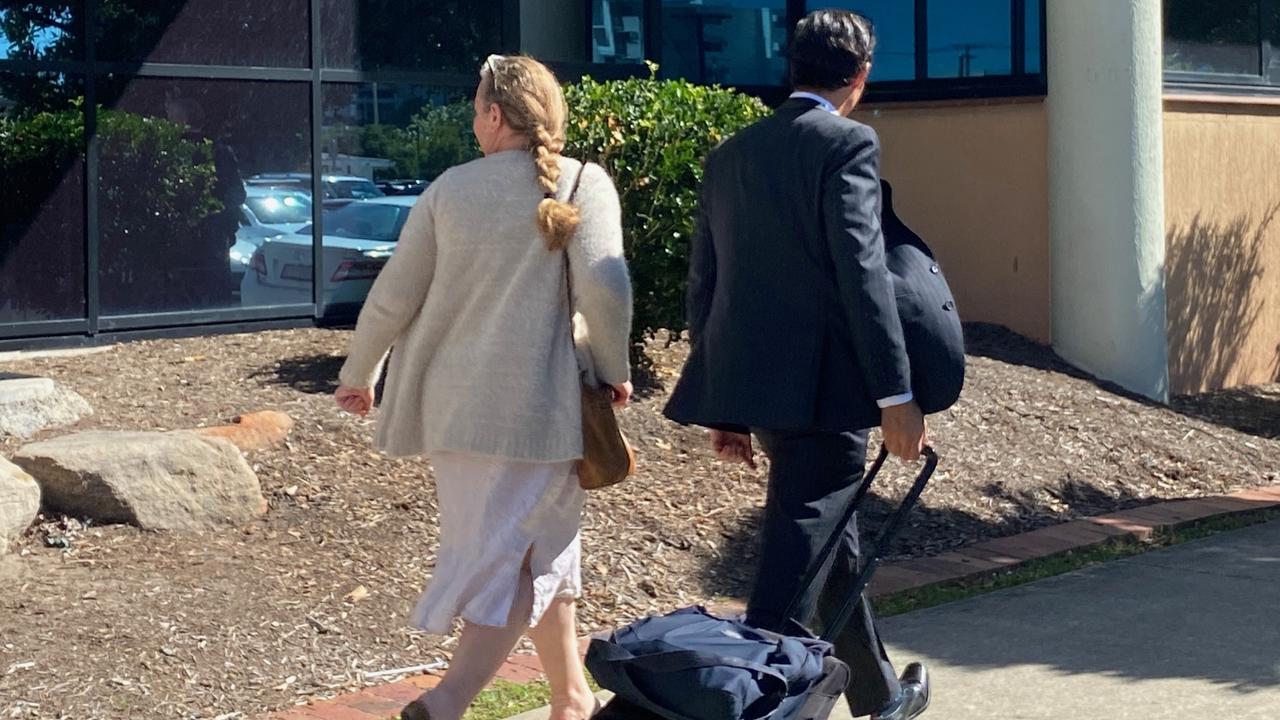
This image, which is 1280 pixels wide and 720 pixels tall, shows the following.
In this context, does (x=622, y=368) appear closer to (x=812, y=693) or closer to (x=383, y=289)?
(x=383, y=289)

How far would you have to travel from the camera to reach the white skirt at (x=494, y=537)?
399cm

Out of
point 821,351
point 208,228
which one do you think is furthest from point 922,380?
point 208,228

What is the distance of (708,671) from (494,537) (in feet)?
2.96

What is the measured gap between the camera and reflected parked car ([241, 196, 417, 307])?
962 cm

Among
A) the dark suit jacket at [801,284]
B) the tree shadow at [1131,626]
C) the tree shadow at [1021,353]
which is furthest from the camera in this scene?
the tree shadow at [1021,353]

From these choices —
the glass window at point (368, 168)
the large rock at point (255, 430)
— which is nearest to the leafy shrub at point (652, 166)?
the large rock at point (255, 430)

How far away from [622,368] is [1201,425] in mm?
5805

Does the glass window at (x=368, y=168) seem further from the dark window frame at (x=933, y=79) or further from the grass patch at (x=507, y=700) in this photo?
the grass patch at (x=507, y=700)

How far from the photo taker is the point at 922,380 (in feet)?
12.6

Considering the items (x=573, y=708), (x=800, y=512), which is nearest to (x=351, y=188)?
(x=573, y=708)

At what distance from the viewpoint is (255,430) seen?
6551 mm

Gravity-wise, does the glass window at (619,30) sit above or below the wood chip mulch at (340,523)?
above

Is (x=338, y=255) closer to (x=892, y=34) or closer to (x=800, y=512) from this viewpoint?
(x=892, y=34)

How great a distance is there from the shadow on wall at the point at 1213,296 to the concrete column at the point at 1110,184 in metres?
0.53
